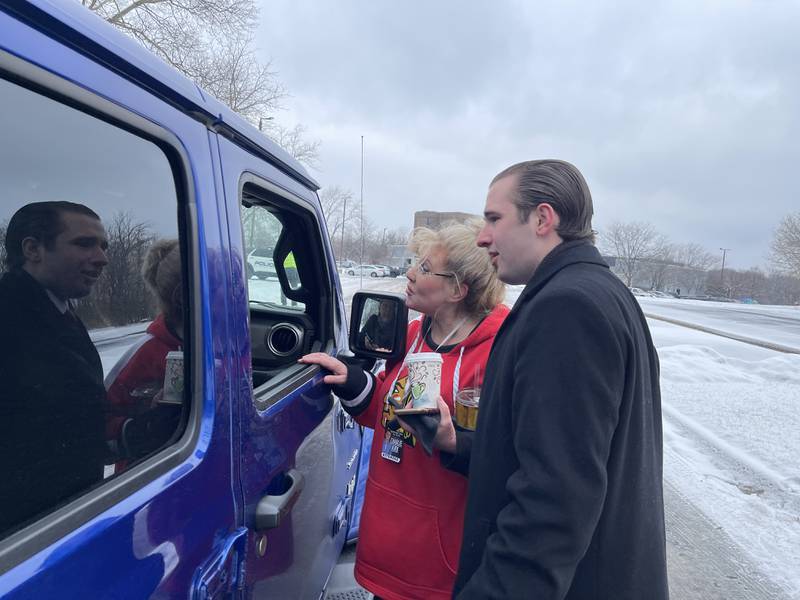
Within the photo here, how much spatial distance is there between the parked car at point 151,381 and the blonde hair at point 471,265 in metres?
0.67

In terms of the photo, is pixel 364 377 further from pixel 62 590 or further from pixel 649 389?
pixel 62 590

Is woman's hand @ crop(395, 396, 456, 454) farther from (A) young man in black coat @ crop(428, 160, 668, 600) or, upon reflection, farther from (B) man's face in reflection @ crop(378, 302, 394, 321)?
(B) man's face in reflection @ crop(378, 302, 394, 321)

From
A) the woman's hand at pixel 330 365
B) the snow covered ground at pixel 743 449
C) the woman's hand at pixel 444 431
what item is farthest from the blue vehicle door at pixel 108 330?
the snow covered ground at pixel 743 449

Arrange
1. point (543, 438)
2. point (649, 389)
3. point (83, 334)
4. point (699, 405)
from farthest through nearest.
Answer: point (699, 405) → point (649, 389) → point (543, 438) → point (83, 334)

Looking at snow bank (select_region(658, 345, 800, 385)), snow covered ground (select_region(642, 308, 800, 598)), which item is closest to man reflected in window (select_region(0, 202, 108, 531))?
snow covered ground (select_region(642, 308, 800, 598))

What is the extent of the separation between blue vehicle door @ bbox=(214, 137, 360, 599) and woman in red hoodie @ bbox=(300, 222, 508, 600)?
172 millimetres

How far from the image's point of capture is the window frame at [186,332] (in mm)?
694

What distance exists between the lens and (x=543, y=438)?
109 cm

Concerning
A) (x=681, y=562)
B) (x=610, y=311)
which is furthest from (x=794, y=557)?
(x=610, y=311)

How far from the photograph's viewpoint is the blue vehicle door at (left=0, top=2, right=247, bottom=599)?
2.41ft

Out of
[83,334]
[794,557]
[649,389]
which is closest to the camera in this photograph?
[83,334]

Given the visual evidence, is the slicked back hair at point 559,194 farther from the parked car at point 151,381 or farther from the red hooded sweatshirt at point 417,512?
the parked car at point 151,381

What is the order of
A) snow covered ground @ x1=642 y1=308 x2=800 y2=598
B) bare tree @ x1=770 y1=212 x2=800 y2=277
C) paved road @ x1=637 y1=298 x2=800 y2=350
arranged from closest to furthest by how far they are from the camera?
1. snow covered ground @ x1=642 y1=308 x2=800 y2=598
2. paved road @ x1=637 y1=298 x2=800 y2=350
3. bare tree @ x1=770 y1=212 x2=800 y2=277

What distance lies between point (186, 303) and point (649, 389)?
3.64ft
